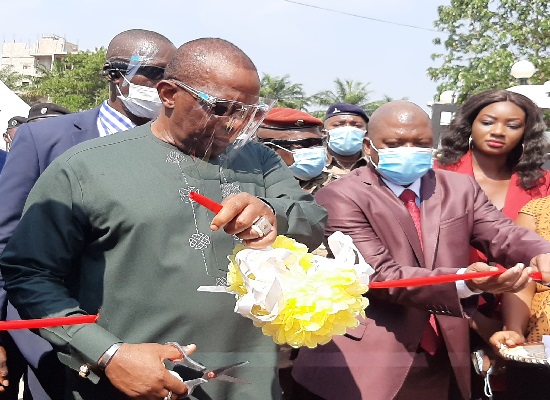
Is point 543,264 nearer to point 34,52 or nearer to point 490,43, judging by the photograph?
point 490,43

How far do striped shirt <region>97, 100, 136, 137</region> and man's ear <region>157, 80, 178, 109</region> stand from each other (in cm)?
88

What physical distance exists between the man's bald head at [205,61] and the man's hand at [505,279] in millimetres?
1131

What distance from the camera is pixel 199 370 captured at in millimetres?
1918

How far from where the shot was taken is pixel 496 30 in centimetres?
1719

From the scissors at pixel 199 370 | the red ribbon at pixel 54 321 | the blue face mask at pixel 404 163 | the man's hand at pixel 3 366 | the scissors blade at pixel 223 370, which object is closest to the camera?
the red ribbon at pixel 54 321

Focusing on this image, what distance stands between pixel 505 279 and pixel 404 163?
0.78 m

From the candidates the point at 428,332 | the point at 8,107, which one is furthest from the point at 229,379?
the point at 8,107

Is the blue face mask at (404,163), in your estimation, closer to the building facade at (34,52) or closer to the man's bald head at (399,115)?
the man's bald head at (399,115)

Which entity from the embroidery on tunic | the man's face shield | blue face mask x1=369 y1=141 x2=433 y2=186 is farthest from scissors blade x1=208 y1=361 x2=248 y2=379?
blue face mask x1=369 y1=141 x2=433 y2=186

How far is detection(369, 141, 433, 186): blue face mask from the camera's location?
317cm

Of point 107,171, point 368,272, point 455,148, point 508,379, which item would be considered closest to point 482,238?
point 508,379

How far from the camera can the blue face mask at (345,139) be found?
5.21 m

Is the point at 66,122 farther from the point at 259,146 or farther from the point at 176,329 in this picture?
the point at 176,329

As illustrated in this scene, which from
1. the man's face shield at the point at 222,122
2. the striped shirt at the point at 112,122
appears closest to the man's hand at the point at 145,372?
the man's face shield at the point at 222,122
